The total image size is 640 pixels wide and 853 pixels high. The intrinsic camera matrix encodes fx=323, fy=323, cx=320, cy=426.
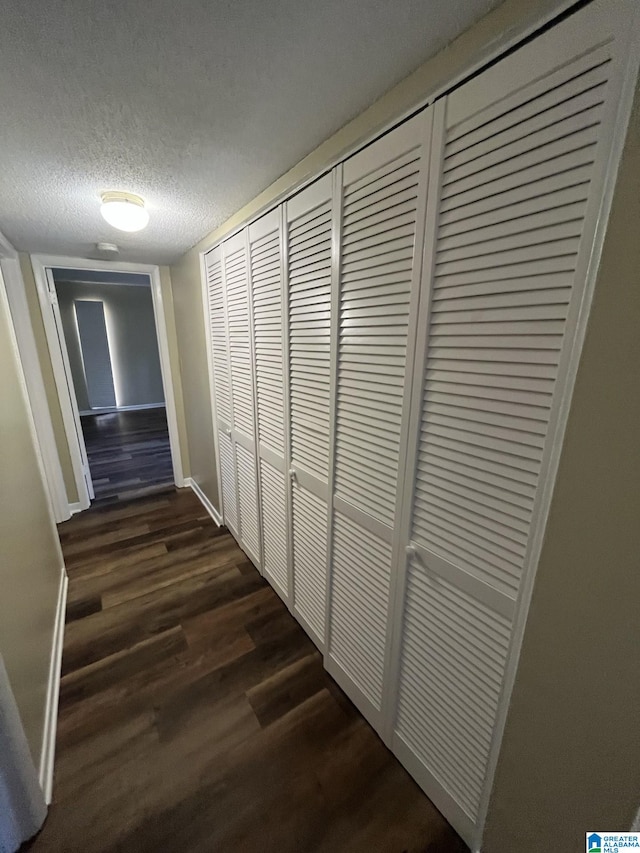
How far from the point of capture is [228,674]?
4.99 ft

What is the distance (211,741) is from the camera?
1.27 metres

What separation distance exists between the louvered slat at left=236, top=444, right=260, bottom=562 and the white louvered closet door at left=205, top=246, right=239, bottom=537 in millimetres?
100

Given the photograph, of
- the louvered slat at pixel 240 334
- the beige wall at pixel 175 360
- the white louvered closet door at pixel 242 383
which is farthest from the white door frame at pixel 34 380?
the louvered slat at pixel 240 334

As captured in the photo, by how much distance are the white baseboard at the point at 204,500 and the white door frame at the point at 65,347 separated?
0.65 metres

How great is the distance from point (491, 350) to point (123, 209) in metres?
1.66

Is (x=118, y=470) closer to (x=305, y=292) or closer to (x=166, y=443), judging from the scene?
(x=166, y=443)

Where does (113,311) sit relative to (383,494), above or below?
above

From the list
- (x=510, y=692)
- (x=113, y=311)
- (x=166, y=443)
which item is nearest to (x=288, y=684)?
(x=510, y=692)

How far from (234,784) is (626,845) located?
1131 mm

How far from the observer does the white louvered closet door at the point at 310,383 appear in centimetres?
118

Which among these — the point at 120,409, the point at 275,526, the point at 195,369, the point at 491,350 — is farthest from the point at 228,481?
the point at 120,409

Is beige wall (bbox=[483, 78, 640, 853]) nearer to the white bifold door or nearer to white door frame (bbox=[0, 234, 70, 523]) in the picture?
the white bifold door

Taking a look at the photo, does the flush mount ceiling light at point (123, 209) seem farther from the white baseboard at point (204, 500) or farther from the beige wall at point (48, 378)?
the white baseboard at point (204, 500)

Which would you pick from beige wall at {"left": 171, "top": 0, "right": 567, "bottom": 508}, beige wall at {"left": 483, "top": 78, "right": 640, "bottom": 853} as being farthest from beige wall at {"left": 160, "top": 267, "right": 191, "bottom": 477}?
beige wall at {"left": 483, "top": 78, "right": 640, "bottom": 853}
